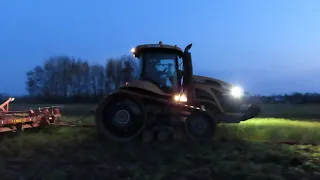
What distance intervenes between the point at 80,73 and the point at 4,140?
1880 inches

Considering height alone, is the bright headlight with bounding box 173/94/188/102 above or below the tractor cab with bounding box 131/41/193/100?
below

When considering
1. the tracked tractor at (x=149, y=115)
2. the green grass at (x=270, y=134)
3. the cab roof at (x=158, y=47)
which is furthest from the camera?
the green grass at (x=270, y=134)

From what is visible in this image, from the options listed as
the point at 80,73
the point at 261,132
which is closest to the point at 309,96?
the point at 80,73

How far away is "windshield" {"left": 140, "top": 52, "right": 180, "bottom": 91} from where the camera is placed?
1084 cm

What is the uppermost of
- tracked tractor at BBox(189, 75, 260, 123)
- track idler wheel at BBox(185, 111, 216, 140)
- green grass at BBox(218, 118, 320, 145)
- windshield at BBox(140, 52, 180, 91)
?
windshield at BBox(140, 52, 180, 91)

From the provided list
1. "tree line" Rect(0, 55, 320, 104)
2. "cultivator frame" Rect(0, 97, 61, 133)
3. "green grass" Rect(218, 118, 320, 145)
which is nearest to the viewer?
"cultivator frame" Rect(0, 97, 61, 133)

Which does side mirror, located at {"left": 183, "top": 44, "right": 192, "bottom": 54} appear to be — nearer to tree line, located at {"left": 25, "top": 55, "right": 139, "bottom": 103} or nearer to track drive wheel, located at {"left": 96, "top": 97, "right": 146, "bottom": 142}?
track drive wheel, located at {"left": 96, "top": 97, "right": 146, "bottom": 142}

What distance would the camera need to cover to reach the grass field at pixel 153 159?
6.89 metres

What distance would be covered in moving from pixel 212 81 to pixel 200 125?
1.58m

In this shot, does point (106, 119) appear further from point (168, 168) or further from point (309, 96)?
point (309, 96)

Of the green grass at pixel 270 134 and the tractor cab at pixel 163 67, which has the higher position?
the tractor cab at pixel 163 67

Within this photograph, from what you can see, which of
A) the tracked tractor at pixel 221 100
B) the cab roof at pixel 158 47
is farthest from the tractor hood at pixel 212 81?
the cab roof at pixel 158 47

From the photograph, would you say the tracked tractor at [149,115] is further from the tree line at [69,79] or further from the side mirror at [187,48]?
the tree line at [69,79]

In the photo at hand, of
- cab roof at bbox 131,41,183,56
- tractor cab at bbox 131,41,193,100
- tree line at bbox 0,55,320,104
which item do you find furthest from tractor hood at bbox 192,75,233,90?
tree line at bbox 0,55,320,104
